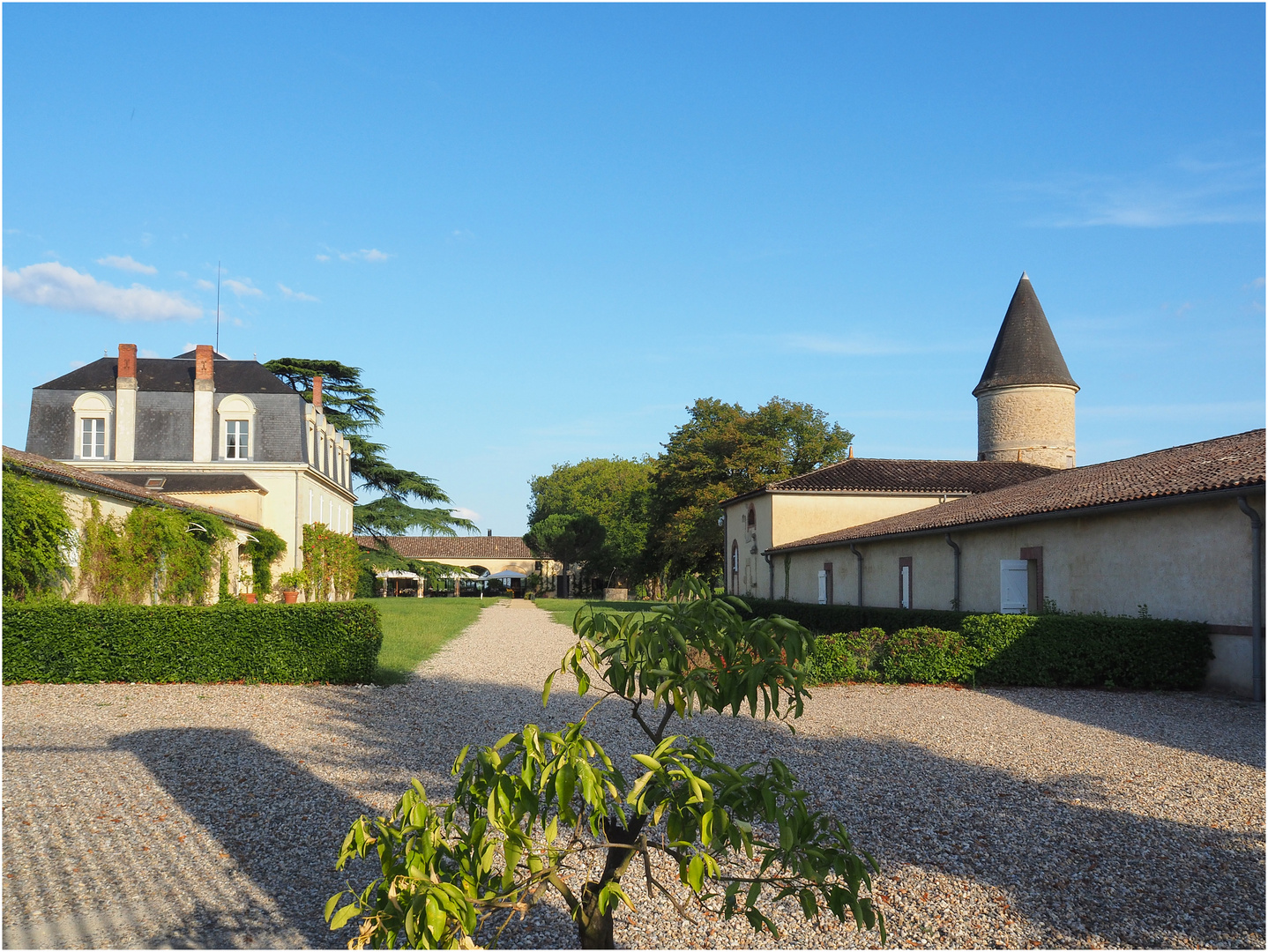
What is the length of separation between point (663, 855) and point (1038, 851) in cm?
210

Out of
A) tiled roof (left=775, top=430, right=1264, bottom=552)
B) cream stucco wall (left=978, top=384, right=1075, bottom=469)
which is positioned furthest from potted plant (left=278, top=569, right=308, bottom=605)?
cream stucco wall (left=978, top=384, right=1075, bottom=469)

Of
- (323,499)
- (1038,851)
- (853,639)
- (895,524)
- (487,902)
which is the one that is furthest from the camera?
(323,499)

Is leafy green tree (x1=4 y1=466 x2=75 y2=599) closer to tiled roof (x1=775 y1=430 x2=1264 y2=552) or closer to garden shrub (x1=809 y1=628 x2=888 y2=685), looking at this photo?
garden shrub (x1=809 y1=628 x2=888 y2=685)

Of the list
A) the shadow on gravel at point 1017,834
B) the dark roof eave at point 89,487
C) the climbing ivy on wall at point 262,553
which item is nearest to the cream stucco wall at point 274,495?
the climbing ivy on wall at point 262,553

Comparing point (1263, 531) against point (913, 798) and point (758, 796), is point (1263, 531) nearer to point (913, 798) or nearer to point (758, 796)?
point (913, 798)

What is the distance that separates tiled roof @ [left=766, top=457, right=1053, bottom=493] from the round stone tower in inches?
185

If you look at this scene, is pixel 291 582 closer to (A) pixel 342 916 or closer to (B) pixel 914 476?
(B) pixel 914 476

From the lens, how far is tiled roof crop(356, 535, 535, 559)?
73.2 meters

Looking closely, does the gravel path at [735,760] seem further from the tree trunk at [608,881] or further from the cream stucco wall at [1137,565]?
the cream stucco wall at [1137,565]

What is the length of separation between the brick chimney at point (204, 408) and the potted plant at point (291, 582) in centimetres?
506

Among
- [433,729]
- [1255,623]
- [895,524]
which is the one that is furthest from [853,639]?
[895,524]

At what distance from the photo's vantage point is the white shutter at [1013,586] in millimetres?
16188

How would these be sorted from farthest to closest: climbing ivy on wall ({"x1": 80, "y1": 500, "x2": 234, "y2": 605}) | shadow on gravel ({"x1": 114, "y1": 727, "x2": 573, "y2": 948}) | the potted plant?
the potted plant → climbing ivy on wall ({"x1": 80, "y1": 500, "x2": 234, "y2": 605}) → shadow on gravel ({"x1": 114, "y1": 727, "x2": 573, "y2": 948})

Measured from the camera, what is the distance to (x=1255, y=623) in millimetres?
10734
